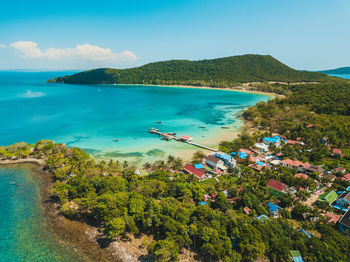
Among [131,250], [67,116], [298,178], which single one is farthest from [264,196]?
[67,116]

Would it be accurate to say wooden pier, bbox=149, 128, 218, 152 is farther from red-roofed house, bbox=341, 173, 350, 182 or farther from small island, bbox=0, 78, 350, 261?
red-roofed house, bbox=341, 173, 350, 182

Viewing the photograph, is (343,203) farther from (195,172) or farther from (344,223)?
(195,172)

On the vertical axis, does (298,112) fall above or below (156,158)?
above

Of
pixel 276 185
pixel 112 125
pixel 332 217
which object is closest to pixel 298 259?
pixel 332 217

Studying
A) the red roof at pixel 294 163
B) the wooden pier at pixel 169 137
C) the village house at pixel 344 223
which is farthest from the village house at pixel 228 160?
the village house at pixel 344 223

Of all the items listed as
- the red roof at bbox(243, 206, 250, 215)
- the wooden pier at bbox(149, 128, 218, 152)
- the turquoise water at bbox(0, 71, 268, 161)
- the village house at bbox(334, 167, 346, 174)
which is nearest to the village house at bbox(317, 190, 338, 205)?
the village house at bbox(334, 167, 346, 174)

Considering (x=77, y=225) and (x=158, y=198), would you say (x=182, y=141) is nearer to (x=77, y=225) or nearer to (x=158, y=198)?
(x=158, y=198)

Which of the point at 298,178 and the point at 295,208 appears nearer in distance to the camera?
the point at 295,208
